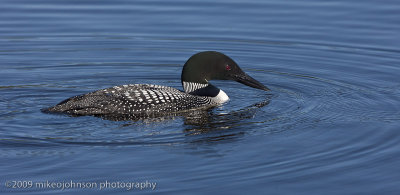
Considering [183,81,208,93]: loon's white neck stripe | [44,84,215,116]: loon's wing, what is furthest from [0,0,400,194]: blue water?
[183,81,208,93]: loon's white neck stripe

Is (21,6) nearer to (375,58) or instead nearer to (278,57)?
(278,57)

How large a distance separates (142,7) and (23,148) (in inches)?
231

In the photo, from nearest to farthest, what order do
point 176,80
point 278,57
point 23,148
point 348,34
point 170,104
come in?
point 23,148
point 170,104
point 176,80
point 278,57
point 348,34

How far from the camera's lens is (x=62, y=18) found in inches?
444

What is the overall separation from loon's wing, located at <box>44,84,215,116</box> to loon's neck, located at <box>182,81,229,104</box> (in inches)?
17.4

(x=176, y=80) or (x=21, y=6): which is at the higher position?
(x=21, y=6)

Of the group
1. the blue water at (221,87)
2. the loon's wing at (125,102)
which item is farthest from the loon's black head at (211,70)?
the loon's wing at (125,102)

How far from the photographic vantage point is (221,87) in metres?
8.71

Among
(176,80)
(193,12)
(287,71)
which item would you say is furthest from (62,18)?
(287,71)

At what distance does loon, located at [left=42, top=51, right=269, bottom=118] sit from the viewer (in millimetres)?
7277

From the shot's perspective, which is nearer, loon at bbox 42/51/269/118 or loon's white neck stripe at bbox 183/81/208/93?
loon at bbox 42/51/269/118

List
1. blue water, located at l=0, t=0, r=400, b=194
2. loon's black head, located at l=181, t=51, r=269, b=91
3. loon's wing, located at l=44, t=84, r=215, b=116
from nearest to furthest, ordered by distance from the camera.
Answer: blue water, located at l=0, t=0, r=400, b=194 → loon's wing, located at l=44, t=84, r=215, b=116 → loon's black head, located at l=181, t=51, r=269, b=91

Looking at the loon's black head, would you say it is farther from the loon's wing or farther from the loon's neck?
the loon's wing

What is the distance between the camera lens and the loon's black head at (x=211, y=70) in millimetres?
7922
